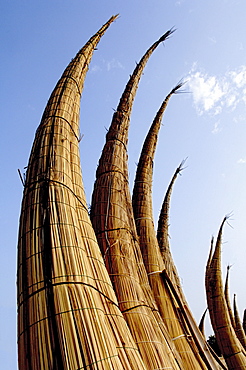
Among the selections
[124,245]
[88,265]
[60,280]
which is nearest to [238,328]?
[124,245]

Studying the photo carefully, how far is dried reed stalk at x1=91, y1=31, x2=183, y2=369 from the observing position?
1.52m

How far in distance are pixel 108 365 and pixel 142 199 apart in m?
1.88

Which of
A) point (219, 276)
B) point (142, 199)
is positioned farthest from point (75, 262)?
point (219, 276)

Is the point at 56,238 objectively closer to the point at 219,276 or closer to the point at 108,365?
the point at 108,365

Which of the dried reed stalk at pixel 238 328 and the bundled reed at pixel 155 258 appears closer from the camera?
the bundled reed at pixel 155 258

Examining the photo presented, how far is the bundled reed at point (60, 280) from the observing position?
34.9 inches

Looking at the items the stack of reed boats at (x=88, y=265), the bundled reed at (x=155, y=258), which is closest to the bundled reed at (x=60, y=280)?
the stack of reed boats at (x=88, y=265)

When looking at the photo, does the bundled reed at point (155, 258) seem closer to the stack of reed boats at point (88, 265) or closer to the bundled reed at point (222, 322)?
the stack of reed boats at point (88, 265)

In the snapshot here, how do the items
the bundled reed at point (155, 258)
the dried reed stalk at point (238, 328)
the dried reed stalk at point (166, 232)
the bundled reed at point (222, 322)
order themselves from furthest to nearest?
the dried reed stalk at point (238, 328) → the bundled reed at point (222, 322) → the dried reed stalk at point (166, 232) → the bundled reed at point (155, 258)

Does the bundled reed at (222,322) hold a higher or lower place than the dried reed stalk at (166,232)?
lower

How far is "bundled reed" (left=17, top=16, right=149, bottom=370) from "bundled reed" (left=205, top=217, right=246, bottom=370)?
297 cm

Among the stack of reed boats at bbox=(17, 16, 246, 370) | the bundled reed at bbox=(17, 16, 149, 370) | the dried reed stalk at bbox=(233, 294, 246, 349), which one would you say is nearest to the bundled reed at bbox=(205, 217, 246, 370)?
the stack of reed boats at bbox=(17, 16, 246, 370)

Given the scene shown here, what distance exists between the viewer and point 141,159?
9.70 ft

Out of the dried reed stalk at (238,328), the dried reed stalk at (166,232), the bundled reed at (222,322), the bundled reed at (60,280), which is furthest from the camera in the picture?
the dried reed stalk at (238,328)
